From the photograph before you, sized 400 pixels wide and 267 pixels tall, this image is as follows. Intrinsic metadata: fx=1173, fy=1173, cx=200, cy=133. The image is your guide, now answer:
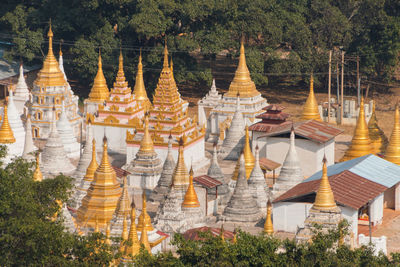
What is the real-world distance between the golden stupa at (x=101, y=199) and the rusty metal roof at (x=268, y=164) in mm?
11282

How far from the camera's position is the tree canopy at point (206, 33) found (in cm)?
7894

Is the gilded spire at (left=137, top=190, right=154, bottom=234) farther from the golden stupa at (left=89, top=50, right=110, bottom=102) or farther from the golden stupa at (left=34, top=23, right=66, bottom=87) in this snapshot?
the golden stupa at (left=89, top=50, right=110, bottom=102)

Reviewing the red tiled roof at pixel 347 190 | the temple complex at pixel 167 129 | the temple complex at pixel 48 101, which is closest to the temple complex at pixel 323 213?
the red tiled roof at pixel 347 190

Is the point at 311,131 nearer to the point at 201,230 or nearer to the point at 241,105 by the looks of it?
the point at 241,105

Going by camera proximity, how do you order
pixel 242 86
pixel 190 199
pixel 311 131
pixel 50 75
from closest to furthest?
1. pixel 190 199
2. pixel 311 131
3. pixel 50 75
4. pixel 242 86

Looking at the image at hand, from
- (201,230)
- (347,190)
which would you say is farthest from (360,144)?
(201,230)

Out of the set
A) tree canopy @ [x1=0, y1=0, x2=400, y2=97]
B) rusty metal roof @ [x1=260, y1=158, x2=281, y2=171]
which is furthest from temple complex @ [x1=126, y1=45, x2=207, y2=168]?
tree canopy @ [x1=0, y1=0, x2=400, y2=97]

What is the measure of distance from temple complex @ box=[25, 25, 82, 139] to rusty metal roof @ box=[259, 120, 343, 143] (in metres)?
13.8

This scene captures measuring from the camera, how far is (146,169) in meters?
58.7

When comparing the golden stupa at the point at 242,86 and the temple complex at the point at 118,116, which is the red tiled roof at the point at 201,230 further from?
the golden stupa at the point at 242,86

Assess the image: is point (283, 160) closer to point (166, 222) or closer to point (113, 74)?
point (166, 222)

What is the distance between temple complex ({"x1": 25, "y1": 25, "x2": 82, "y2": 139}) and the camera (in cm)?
6897

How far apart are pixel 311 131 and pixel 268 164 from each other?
4.01 meters

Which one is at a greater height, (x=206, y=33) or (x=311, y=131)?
(x=206, y=33)
